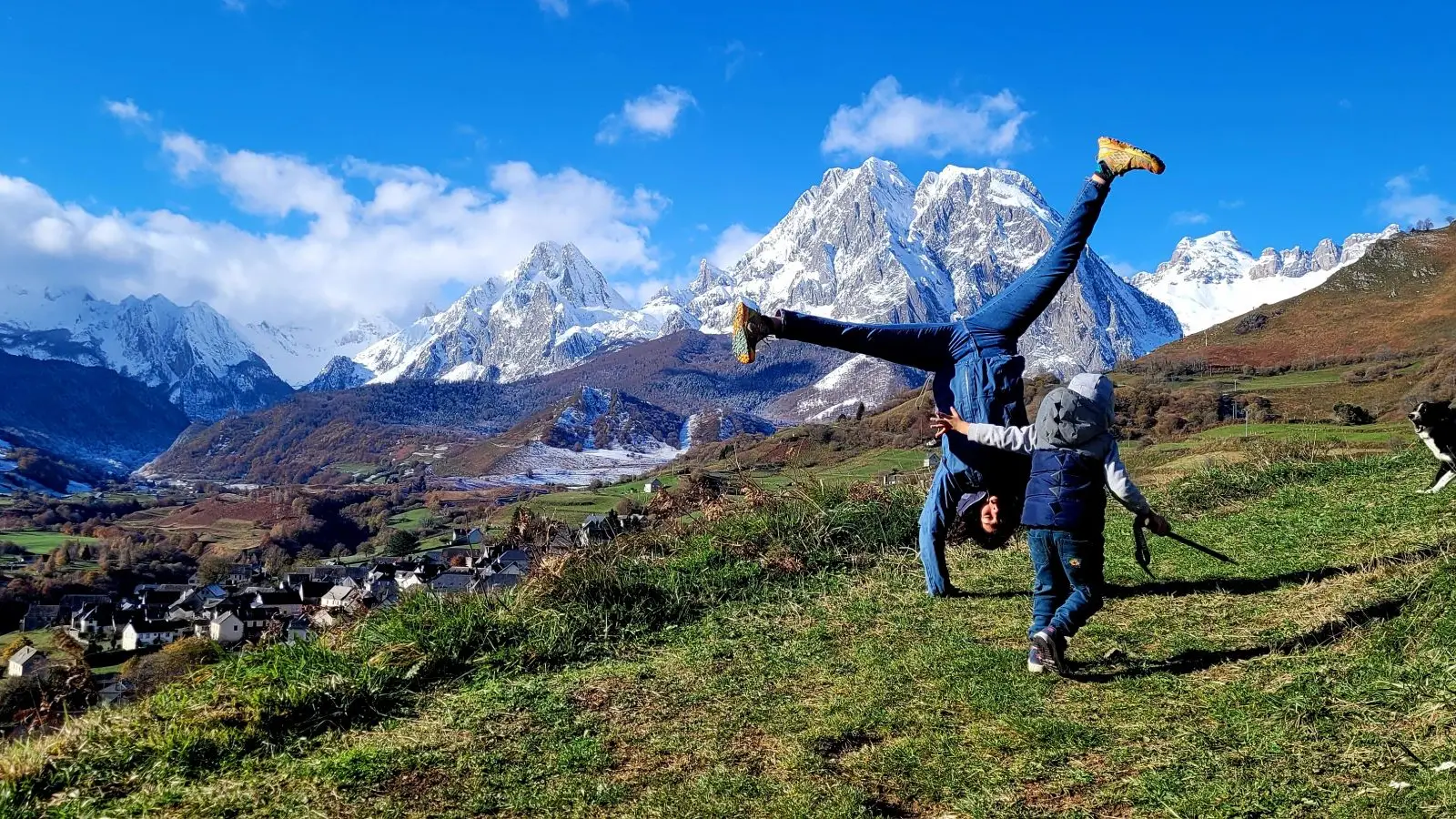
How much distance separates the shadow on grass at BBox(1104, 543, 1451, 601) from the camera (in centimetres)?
617

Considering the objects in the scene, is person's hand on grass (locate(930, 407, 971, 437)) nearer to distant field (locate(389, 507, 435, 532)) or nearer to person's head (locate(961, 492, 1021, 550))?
person's head (locate(961, 492, 1021, 550))

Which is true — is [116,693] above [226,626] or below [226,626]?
above

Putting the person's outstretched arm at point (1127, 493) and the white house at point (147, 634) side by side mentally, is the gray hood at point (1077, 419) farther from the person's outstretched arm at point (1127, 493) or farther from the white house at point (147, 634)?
the white house at point (147, 634)

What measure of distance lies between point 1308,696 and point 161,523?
4743 inches

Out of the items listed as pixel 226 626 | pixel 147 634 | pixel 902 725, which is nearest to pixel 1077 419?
pixel 902 725

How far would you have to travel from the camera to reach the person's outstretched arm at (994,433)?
5449 mm

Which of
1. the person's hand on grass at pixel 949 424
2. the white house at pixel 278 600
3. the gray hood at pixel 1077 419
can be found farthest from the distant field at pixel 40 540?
the gray hood at pixel 1077 419

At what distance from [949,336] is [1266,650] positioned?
9.54 ft

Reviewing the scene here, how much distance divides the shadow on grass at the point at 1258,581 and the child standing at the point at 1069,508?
1908 millimetres

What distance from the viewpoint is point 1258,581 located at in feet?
21.7

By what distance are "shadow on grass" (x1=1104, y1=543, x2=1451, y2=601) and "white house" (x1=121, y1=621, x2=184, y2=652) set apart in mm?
36349

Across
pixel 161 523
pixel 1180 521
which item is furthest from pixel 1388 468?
pixel 161 523

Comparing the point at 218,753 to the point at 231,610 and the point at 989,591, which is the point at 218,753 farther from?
the point at 231,610

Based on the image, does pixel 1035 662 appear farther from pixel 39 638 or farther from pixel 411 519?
pixel 411 519
